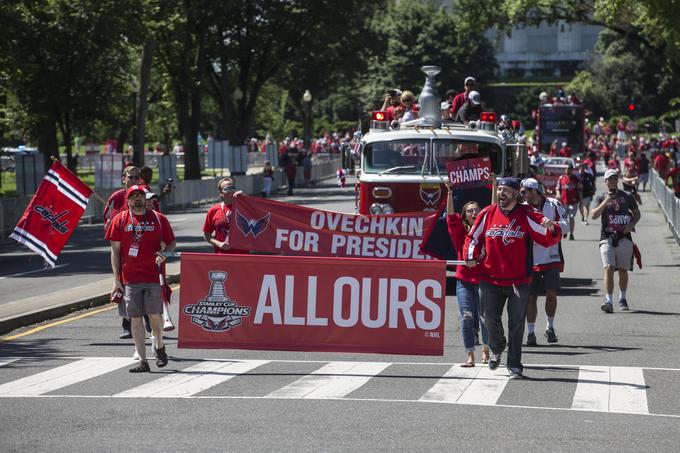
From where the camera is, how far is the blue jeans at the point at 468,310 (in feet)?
42.8

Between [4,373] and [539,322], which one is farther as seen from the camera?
[539,322]

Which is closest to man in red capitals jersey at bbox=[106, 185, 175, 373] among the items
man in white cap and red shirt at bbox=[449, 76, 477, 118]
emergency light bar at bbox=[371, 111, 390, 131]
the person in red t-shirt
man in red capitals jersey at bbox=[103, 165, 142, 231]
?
man in red capitals jersey at bbox=[103, 165, 142, 231]

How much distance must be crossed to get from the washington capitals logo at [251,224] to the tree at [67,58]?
23685mm

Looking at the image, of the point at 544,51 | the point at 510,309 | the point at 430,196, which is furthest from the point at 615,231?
the point at 544,51

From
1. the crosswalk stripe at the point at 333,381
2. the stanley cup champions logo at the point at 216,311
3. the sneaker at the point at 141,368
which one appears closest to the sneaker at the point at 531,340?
the crosswalk stripe at the point at 333,381

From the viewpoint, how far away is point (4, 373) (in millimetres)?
12766

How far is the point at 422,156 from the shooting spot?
69.1ft

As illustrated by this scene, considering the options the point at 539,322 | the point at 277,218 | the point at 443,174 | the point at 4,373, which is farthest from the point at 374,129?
the point at 4,373

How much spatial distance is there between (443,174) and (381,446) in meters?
12.3

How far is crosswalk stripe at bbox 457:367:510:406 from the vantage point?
11.0 meters

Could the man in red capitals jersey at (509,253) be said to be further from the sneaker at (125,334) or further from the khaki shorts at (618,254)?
the khaki shorts at (618,254)

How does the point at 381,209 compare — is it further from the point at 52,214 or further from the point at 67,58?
the point at 67,58

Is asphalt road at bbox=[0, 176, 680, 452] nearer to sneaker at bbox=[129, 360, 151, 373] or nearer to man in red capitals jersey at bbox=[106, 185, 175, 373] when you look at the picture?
sneaker at bbox=[129, 360, 151, 373]

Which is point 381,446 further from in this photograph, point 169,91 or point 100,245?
point 169,91
